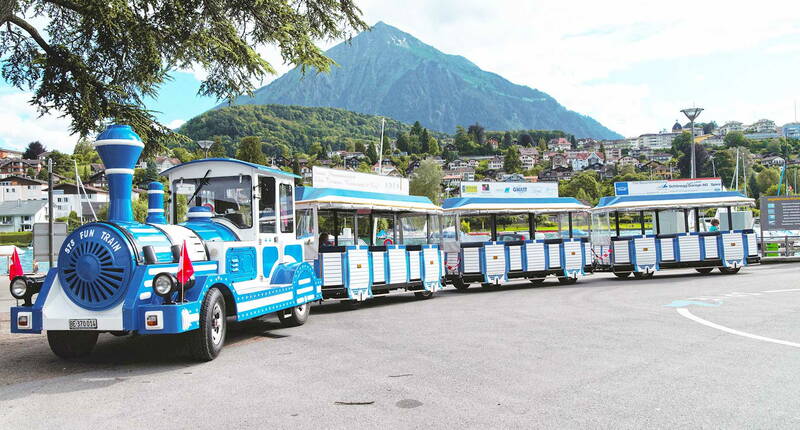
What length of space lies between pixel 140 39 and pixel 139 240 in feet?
20.2

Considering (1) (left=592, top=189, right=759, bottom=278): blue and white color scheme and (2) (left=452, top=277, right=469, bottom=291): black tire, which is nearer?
(2) (left=452, top=277, right=469, bottom=291): black tire

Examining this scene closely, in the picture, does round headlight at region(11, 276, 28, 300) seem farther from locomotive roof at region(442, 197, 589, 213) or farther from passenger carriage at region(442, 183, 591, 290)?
locomotive roof at region(442, 197, 589, 213)

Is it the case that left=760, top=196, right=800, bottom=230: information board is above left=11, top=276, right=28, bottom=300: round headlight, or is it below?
above

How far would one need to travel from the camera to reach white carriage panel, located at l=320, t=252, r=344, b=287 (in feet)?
43.4

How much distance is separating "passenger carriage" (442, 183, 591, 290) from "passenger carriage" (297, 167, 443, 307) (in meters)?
1.16

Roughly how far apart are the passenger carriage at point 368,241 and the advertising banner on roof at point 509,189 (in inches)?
87.5

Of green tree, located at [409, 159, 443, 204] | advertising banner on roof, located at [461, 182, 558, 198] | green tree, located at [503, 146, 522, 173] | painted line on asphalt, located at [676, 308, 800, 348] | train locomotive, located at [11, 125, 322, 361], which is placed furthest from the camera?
green tree, located at [503, 146, 522, 173]

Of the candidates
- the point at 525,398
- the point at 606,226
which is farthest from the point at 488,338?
the point at 606,226

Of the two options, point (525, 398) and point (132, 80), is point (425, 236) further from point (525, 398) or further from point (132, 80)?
point (525, 398)

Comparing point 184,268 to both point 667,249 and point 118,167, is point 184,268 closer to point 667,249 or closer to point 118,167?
point 118,167

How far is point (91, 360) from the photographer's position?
320 inches

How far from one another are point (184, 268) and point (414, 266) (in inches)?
350

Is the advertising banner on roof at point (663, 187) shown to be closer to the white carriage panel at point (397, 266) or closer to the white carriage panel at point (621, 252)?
the white carriage panel at point (621, 252)

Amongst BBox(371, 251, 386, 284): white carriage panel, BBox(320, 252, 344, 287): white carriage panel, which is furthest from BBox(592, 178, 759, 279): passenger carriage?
BBox(320, 252, 344, 287): white carriage panel
